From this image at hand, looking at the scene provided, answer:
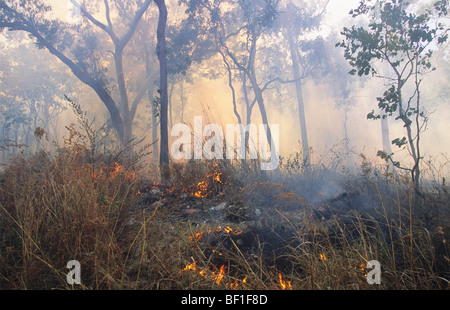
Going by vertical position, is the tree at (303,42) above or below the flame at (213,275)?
above

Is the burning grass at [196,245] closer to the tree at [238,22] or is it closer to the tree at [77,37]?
the tree at [77,37]

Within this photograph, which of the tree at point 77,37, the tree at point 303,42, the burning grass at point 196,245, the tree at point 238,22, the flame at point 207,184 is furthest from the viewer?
the tree at point 303,42

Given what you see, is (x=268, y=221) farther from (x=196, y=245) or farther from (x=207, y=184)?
(x=207, y=184)

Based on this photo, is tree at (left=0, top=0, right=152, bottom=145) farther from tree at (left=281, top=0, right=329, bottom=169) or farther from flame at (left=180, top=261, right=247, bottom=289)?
flame at (left=180, top=261, right=247, bottom=289)

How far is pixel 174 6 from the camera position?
18562 millimetres

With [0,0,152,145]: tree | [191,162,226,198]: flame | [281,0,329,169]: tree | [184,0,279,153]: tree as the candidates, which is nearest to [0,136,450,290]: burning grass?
[191,162,226,198]: flame

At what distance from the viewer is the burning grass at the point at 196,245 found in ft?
5.81

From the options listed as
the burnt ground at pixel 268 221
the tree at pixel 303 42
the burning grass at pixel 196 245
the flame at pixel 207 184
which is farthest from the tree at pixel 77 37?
the tree at pixel 303 42

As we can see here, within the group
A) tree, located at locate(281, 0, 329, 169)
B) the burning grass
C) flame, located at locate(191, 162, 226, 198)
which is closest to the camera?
the burning grass

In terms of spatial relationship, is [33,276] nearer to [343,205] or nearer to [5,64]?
[343,205]

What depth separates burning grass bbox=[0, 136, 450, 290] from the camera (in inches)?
69.7

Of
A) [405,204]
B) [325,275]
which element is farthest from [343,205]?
[325,275]

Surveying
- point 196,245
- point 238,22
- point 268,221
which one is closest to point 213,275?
point 196,245

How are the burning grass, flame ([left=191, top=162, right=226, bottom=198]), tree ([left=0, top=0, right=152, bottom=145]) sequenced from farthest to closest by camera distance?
tree ([left=0, top=0, right=152, bottom=145])
flame ([left=191, top=162, right=226, bottom=198])
the burning grass
